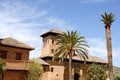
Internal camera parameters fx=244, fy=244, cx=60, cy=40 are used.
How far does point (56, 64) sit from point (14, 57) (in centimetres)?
1221

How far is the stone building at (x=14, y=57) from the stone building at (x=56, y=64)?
26.1ft

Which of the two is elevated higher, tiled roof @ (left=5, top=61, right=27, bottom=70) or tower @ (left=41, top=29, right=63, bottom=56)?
tower @ (left=41, top=29, right=63, bottom=56)

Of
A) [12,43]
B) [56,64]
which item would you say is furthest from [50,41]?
[12,43]

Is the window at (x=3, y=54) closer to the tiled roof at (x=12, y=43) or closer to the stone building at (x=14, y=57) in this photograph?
the stone building at (x=14, y=57)

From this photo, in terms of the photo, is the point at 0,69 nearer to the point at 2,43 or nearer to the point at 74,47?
the point at 2,43

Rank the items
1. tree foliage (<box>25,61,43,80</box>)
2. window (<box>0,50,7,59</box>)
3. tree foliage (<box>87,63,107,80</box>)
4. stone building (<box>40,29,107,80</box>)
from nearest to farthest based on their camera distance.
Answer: window (<box>0,50,7,59</box>) → tree foliage (<box>25,61,43,80</box>) → stone building (<box>40,29,107,80</box>) → tree foliage (<box>87,63,107,80</box>)

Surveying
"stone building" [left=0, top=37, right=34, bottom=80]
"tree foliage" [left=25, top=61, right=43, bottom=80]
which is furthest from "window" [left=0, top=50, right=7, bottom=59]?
"tree foliage" [left=25, top=61, right=43, bottom=80]

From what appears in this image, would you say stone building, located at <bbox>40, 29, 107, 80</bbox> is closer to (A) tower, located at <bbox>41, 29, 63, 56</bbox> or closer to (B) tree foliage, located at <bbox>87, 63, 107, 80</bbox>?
(A) tower, located at <bbox>41, 29, 63, 56</bbox>

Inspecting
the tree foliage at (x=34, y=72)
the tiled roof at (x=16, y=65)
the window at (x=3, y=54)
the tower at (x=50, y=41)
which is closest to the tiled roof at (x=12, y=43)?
the window at (x=3, y=54)

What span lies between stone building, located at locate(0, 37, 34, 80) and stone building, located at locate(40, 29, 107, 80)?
7948 mm

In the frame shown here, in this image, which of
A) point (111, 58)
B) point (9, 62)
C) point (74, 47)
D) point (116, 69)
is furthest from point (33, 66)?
point (116, 69)

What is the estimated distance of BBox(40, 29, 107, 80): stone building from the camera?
2093 inches

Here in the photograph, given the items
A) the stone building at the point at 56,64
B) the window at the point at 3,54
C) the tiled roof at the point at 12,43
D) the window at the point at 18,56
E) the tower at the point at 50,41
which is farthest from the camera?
the tower at the point at 50,41

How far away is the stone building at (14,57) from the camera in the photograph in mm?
43344
